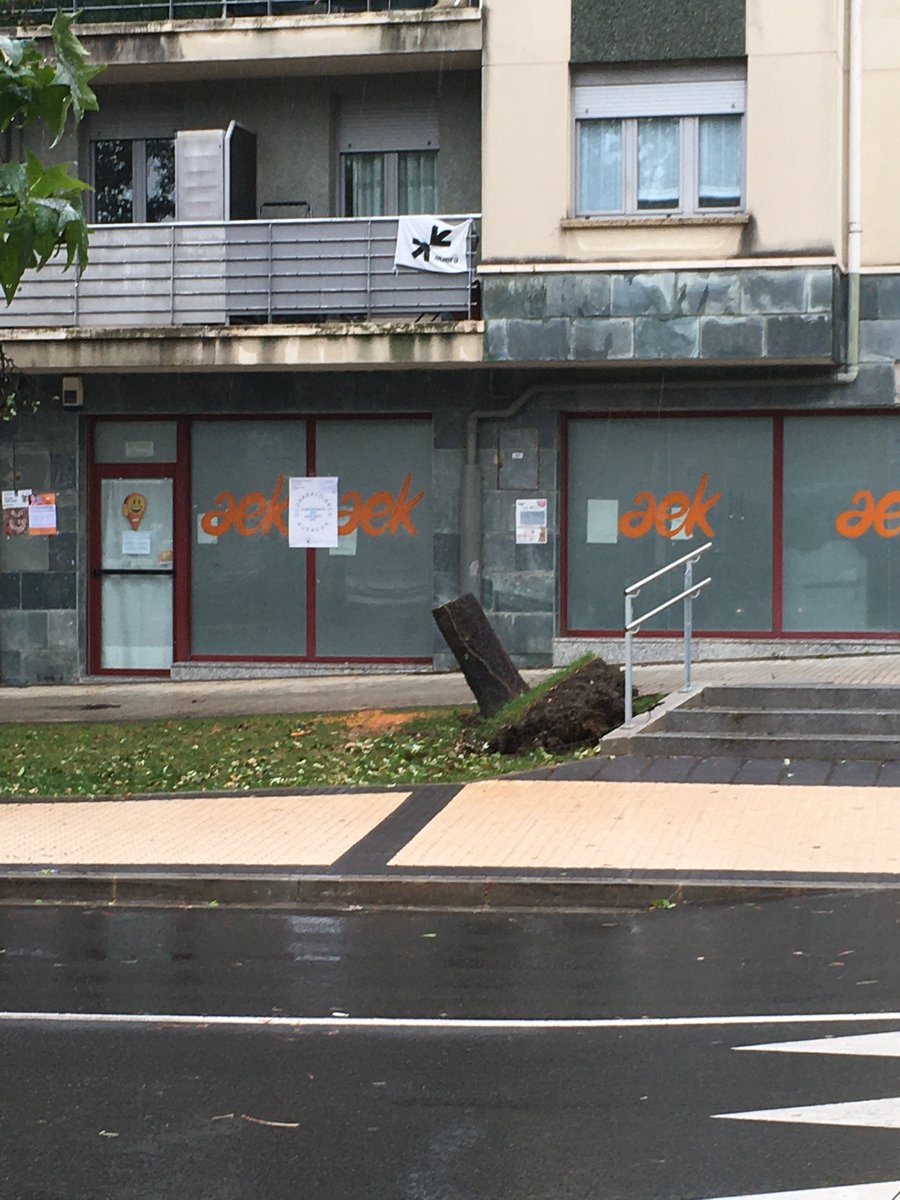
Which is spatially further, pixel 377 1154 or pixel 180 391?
pixel 180 391

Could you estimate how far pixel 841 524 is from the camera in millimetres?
18656

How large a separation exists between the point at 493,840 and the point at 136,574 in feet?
35.5

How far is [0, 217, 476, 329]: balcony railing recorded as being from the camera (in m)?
19.3

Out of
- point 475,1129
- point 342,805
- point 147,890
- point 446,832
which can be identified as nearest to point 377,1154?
point 475,1129

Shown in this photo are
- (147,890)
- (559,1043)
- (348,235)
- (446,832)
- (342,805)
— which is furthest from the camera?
(348,235)

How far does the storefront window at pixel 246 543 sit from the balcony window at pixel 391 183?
8.83 ft

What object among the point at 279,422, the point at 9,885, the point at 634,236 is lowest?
the point at 9,885

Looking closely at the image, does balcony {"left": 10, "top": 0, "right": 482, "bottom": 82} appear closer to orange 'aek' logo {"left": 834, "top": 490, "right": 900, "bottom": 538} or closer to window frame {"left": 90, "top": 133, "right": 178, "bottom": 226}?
window frame {"left": 90, "top": 133, "right": 178, "bottom": 226}

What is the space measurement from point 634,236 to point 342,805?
8570 millimetres

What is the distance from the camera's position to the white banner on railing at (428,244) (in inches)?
747

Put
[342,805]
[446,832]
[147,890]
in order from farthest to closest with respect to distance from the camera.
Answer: [342,805]
[446,832]
[147,890]

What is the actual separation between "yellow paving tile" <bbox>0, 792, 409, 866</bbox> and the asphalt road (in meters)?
1.06

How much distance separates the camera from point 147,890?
9.63 metres

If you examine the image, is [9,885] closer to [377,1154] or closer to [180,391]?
[377,1154]
